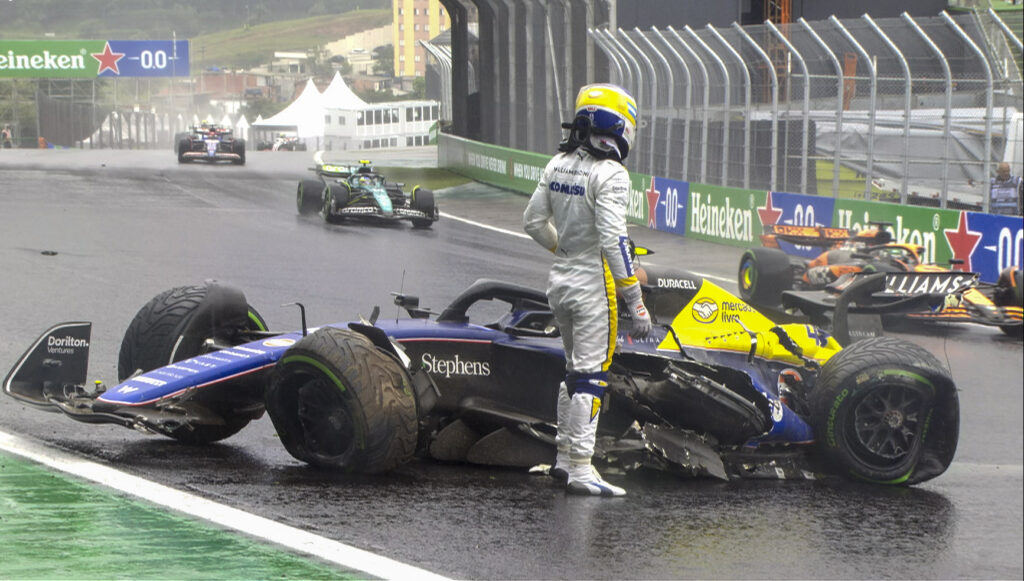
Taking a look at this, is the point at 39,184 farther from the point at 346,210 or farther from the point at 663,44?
the point at 663,44

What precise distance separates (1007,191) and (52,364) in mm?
10434

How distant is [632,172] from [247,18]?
226 inches

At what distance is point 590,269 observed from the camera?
5.36 m

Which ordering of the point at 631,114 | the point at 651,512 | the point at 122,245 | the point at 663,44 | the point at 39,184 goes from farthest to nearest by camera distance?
1. the point at 663,44
2. the point at 122,245
3. the point at 39,184
4. the point at 631,114
5. the point at 651,512

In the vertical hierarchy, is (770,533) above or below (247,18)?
below

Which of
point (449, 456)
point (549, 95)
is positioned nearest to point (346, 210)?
point (549, 95)

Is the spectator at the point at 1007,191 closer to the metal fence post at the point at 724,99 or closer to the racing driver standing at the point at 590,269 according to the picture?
the metal fence post at the point at 724,99

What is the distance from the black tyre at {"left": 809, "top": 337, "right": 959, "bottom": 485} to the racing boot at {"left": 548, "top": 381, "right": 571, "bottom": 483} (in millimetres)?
1192

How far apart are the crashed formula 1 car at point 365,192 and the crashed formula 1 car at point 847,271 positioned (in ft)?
9.77

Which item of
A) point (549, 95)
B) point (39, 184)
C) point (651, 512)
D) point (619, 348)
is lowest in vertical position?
point (651, 512)

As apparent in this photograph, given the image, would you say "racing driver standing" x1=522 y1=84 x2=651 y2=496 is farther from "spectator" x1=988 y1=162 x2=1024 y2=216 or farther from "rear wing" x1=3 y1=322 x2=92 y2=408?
"spectator" x1=988 y1=162 x2=1024 y2=216

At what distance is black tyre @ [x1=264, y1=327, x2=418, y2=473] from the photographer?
512 centimetres

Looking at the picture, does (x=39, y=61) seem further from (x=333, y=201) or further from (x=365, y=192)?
(x=365, y=192)

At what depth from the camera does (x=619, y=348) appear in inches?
229
